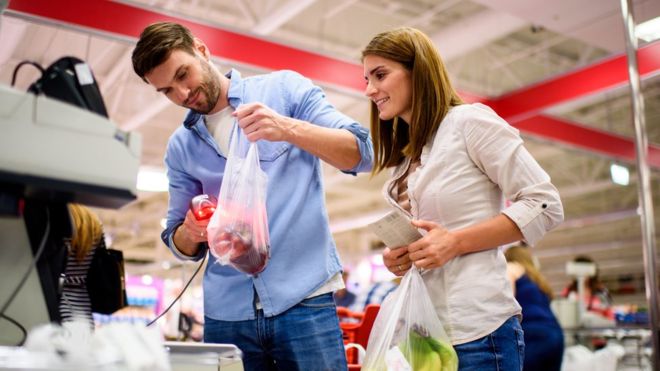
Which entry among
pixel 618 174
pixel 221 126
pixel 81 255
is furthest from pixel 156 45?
pixel 618 174

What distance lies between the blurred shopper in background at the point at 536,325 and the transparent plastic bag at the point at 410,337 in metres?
2.92

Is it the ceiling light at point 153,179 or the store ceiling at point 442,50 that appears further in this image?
the ceiling light at point 153,179

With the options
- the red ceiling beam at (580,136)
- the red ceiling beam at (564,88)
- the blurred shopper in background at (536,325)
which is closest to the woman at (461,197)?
the blurred shopper in background at (536,325)

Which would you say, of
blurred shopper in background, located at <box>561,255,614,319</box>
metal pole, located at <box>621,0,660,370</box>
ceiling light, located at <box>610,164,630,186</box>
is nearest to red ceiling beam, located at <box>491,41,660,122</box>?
ceiling light, located at <box>610,164,630,186</box>

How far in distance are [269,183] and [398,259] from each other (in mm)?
443

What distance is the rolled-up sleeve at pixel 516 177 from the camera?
5.35 feet

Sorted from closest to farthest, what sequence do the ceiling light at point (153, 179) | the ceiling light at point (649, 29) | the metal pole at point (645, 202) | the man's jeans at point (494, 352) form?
the man's jeans at point (494, 352) < the metal pole at point (645, 202) < the ceiling light at point (649, 29) < the ceiling light at point (153, 179)

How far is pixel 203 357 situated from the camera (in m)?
1.24

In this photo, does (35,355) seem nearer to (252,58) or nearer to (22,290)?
(22,290)

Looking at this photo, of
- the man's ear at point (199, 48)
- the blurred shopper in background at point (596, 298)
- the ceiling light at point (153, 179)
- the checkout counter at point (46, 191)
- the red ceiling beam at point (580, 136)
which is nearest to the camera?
the checkout counter at point (46, 191)

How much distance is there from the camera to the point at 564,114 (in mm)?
11820

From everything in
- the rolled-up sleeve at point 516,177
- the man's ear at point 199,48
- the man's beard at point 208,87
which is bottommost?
the rolled-up sleeve at point 516,177

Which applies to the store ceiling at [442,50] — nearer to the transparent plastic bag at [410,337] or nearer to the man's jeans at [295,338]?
the man's jeans at [295,338]

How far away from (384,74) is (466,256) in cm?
58
